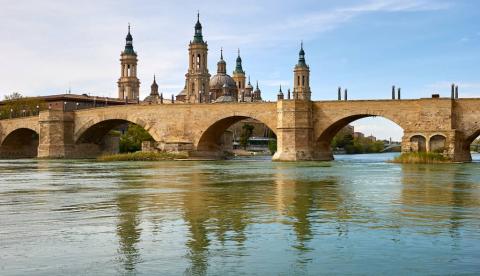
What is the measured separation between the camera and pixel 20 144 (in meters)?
86.2

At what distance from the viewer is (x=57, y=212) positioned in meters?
16.9

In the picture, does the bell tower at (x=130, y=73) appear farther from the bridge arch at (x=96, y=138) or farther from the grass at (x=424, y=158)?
the grass at (x=424, y=158)

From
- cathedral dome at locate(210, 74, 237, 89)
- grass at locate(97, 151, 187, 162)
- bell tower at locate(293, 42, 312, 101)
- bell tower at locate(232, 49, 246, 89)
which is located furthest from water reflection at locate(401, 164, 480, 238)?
bell tower at locate(232, 49, 246, 89)

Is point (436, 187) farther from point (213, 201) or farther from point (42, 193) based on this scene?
point (42, 193)

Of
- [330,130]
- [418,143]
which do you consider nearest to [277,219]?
[418,143]

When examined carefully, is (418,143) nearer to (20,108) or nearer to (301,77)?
(20,108)

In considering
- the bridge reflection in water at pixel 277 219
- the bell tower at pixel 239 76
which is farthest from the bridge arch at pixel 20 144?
the bell tower at pixel 239 76

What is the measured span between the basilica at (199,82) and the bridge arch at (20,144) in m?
32.5

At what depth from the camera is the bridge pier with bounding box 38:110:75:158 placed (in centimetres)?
7125

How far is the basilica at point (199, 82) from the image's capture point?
392ft

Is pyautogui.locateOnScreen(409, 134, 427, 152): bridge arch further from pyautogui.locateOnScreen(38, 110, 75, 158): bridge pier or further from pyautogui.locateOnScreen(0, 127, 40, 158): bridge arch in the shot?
pyautogui.locateOnScreen(0, 127, 40, 158): bridge arch

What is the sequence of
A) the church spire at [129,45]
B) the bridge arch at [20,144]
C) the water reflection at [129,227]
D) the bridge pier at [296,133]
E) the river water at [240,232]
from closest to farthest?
1. the river water at [240,232]
2. the water reflection at [129,227]
3. the bridge pier at [296,133]
4. the bridge arch at [20,144]
5. the church spire at [129,45]

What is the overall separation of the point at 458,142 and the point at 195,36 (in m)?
76.0

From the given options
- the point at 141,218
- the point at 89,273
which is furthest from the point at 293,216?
the point at 89,273
